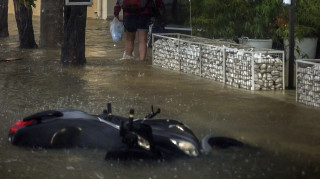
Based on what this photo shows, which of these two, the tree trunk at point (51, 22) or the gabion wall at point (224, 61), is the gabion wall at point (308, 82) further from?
the tree trunk at point (51, 22)

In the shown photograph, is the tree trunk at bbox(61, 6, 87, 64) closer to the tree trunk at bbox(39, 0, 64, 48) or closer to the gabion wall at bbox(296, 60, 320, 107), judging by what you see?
the tree trunk at bbox(39, 0, 64, 48)

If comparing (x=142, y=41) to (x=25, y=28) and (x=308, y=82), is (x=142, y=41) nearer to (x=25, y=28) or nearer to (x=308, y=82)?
(x=25, y=28)

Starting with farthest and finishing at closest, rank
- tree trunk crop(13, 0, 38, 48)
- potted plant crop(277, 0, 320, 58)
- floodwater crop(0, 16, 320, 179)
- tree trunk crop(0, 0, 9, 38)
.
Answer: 1. tree trunk crop(0, 0, 9, 38)
2. tree trunk crop(13, 0, 38, 48)
3. potted plant crop(277, 0, 320, 58)
4. floodwater crop(0, 16, 320, 179)

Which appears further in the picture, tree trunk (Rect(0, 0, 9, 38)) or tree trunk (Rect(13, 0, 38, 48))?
tree trunk (Rect(0, 0, 9, 38))

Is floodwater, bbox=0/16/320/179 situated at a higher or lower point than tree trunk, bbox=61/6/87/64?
lower

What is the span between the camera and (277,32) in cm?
1507

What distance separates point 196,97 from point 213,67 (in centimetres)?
178

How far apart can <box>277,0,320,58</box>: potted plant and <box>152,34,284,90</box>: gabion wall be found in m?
1.88

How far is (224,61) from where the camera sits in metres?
12.2

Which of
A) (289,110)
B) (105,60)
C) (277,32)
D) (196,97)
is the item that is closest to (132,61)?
(105,60)

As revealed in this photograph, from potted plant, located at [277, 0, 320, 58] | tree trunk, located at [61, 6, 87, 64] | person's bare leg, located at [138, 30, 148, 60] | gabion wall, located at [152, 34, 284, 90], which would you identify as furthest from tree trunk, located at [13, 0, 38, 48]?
potted plant, located at [277, 0, 320, 58]

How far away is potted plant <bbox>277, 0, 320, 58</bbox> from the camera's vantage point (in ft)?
48.5

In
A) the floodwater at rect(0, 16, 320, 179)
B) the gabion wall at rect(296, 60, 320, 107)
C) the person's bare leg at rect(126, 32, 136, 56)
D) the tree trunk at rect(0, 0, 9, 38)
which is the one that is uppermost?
the tree trunk at rect(0, 0, 9, 38)

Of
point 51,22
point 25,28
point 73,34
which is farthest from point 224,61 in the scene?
point 25,28
